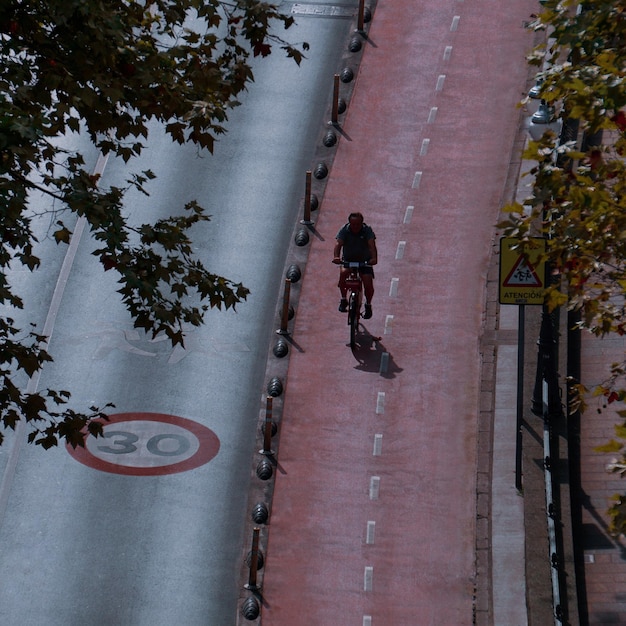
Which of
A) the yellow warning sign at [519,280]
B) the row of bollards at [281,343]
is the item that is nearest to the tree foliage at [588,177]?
the yellow warning sign at [519,280]

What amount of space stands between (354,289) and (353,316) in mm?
482

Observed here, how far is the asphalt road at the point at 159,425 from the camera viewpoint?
19.0m

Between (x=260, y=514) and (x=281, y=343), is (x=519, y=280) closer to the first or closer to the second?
(x=260, y=514)

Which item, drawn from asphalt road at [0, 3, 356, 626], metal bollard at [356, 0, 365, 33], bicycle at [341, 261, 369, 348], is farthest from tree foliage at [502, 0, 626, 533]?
metal bollard at [356, 0, 365, 33]

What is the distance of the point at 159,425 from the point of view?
70.9 ft

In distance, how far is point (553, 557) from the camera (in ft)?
57.9

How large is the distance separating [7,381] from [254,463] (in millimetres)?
8400

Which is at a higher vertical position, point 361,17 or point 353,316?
point 361,17

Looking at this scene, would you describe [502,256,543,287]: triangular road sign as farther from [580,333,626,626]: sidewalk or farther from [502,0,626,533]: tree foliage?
[502,0,626,533]: tree foliage

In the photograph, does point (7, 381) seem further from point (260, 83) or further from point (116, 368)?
point (260, 83)

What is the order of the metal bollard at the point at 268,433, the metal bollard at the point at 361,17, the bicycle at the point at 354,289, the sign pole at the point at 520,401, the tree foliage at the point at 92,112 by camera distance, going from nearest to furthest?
1. the tree foliage at the point at 92,112
2. the sign pole at the point at 520,401
3. the metal bollard at the point at 268,433
4. the bicycle at the point at 354,289
5. the metal bollard at the point at 361,17

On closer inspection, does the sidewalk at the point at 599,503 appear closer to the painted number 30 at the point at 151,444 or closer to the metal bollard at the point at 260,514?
the metal bollard at the point at 260,514

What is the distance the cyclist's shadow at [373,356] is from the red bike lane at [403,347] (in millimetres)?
25

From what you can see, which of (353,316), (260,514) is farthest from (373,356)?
(260,514)
